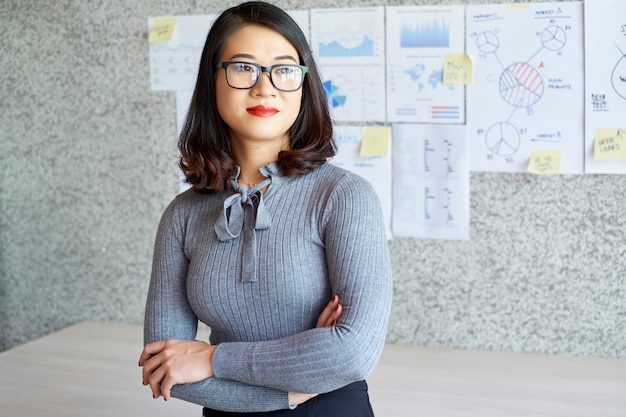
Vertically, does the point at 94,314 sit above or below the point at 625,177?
below

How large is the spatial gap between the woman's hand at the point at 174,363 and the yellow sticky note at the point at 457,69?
885 millimetres

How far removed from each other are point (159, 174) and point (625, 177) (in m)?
1.08

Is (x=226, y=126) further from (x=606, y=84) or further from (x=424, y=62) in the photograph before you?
(x=606, y=84)

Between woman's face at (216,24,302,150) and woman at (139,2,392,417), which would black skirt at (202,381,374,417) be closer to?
woman at (139,2,392,417)

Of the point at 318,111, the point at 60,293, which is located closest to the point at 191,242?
the point at 318,111

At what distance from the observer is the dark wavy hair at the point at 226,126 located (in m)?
1.09

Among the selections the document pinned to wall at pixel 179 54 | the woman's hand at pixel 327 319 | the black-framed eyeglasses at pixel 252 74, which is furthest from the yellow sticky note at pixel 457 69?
the woman's hand at pixel 327 319

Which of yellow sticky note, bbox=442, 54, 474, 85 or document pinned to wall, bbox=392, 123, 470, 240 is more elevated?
yellow sticky note, bbox=442, 54, 474, 85

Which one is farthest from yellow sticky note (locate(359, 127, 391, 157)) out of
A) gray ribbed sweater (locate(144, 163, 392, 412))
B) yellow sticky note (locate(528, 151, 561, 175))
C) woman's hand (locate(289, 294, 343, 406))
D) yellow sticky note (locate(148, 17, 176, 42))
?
woman's hand (locate(289, 294, 343, 406))

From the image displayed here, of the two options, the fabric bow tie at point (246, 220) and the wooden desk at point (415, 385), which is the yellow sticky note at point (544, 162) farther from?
the fabric bow tie at point (246, 220)

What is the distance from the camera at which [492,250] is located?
1698mm

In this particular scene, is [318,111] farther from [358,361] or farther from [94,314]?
[94,314]

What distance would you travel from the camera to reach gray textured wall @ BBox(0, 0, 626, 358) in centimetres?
164

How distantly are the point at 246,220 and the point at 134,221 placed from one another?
3.20 feet
